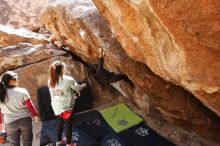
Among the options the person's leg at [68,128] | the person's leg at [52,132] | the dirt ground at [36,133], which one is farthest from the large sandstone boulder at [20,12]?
the person's leg at [68,128]

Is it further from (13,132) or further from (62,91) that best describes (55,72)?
(13,132)

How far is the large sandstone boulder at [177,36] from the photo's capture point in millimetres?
3896

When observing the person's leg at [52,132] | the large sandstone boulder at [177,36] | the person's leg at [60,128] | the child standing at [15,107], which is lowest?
the person's leg at [52,132]

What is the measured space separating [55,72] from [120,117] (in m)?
2.62

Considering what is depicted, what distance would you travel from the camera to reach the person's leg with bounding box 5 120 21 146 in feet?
20.8

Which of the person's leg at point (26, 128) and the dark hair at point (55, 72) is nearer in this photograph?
the dark hair at point (55, 72)

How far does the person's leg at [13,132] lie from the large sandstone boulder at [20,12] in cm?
884

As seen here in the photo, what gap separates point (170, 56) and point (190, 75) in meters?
0.34

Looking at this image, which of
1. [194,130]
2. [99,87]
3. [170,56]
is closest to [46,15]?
[99,87]

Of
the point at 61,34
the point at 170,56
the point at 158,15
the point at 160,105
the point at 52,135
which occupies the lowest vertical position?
the point at 52,135

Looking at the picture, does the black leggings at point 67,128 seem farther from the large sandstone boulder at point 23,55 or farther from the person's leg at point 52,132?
→ the large sandstone boulder at point 23,55

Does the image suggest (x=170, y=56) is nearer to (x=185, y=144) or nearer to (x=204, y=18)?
(x=204, y=18)

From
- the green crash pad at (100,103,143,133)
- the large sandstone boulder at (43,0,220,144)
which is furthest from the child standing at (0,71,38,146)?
the green crash pad at (100,103,143,133)

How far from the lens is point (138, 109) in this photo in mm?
8383
